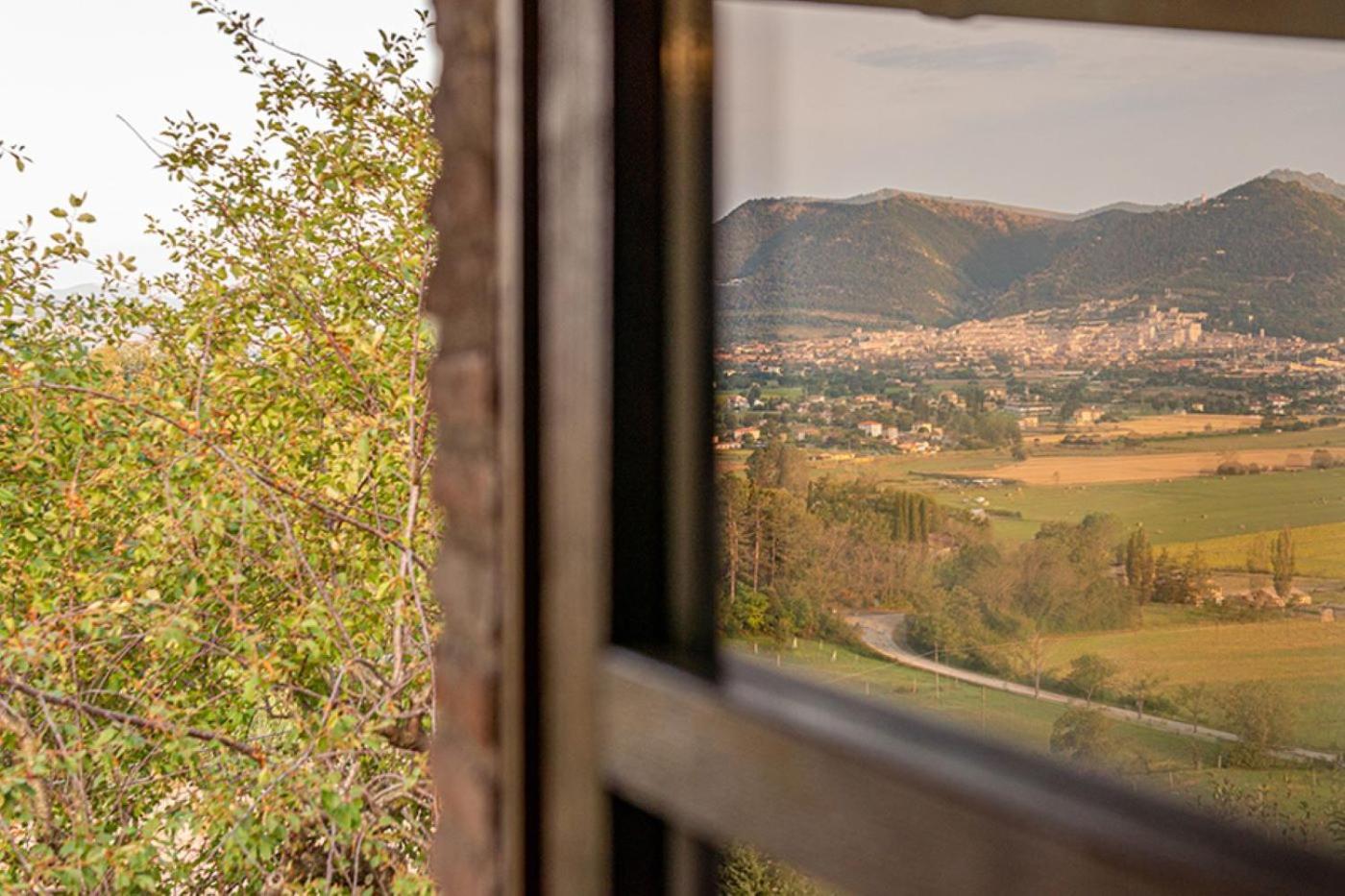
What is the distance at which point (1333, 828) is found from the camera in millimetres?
839

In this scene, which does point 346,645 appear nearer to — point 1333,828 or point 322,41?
point 322,41

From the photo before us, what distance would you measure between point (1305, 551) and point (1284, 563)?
16 millimetres

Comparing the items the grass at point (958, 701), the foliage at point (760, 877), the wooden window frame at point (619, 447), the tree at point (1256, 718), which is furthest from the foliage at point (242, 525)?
the tree at point (1256, 718)

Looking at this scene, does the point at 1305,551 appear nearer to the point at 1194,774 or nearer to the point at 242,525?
the point at 1194,774

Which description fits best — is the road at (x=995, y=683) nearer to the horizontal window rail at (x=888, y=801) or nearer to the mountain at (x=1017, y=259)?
the horizontal window rail at (x=888, y=801)

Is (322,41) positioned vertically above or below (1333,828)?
above

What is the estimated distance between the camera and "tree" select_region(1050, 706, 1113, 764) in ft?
2.80

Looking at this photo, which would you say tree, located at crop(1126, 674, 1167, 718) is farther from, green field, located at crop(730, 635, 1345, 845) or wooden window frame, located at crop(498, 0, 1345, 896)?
wooden window frame, located at crop(498, 0, 1345, 896)

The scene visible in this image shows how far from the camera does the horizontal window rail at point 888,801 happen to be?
0.55 m

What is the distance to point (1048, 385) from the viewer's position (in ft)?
3.13

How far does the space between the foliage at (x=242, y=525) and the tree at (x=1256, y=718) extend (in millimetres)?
3255

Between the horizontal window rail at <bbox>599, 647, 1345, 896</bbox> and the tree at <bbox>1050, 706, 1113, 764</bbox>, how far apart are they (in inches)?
6.0

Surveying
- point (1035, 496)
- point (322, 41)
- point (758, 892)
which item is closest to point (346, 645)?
point (322, 41)

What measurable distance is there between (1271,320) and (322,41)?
14.6 ft
